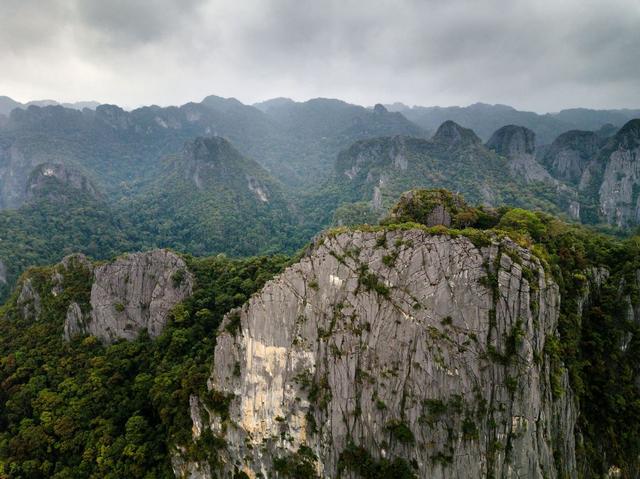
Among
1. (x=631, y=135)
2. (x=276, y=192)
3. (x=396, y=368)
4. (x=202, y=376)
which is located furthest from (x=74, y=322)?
(x=631, y=135)

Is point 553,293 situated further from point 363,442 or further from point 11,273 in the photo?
point 11,273

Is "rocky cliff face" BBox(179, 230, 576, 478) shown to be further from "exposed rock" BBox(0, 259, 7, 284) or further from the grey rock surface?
the grey rock surface

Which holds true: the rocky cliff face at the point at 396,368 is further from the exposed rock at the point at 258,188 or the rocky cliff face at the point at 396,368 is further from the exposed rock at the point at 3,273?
the exposed rock at the point at 258,188

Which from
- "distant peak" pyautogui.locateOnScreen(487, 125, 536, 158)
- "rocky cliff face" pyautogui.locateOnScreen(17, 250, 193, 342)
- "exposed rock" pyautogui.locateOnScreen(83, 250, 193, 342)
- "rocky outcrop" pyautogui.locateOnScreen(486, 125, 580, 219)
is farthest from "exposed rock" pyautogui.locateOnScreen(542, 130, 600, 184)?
"rocky cliff face" pyautogui.locateOnScreen(17, 250, 193, 342)

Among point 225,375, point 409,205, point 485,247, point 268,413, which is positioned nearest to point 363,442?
point 268,413

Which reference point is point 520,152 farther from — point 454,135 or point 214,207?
point 214,207

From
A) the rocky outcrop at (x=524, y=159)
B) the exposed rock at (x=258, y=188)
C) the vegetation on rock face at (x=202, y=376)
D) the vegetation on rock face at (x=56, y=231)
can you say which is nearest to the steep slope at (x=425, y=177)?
the rocky outcrop at (x=524, y=159)
